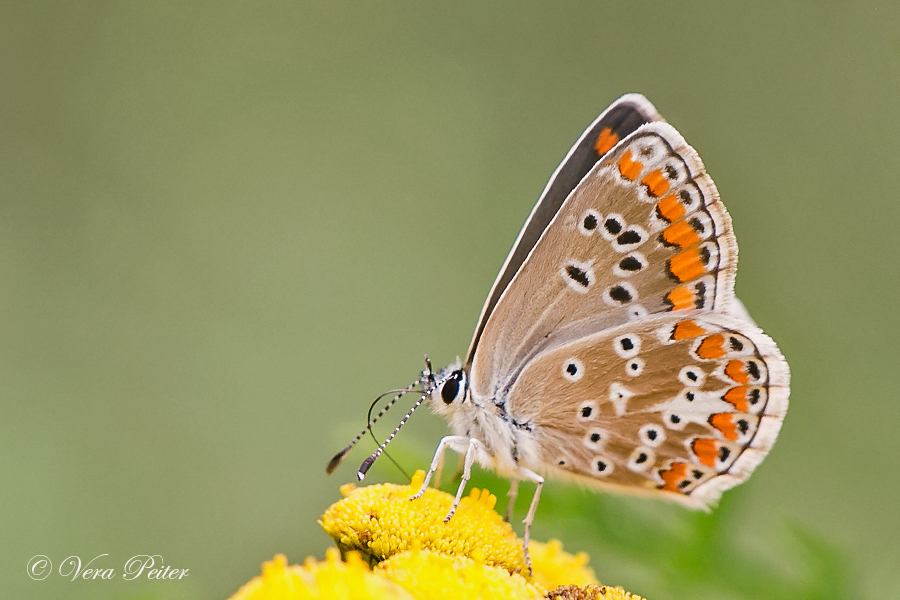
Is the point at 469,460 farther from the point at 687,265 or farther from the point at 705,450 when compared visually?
the point at 687,265

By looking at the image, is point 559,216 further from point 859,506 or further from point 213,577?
point 213,577

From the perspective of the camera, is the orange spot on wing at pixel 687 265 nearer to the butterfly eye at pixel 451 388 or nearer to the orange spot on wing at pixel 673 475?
the orange spot on wing at pixel 673 475

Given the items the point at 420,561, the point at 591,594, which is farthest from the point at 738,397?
the point at 420,561

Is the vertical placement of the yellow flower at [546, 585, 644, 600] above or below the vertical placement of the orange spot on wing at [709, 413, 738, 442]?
below

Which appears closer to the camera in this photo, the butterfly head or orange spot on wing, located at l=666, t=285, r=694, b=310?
orange spot on wing, located at l=666, t=285, r=694, b=310

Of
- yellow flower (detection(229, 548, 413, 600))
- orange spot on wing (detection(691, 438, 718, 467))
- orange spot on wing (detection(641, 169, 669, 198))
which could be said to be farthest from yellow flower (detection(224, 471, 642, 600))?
orange spot on wing (detection(641, 169, 669, 198))

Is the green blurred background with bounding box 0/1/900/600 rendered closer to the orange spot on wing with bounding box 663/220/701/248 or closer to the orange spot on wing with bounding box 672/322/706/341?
the orange spot on wing with bounding box 672/322/706/341
